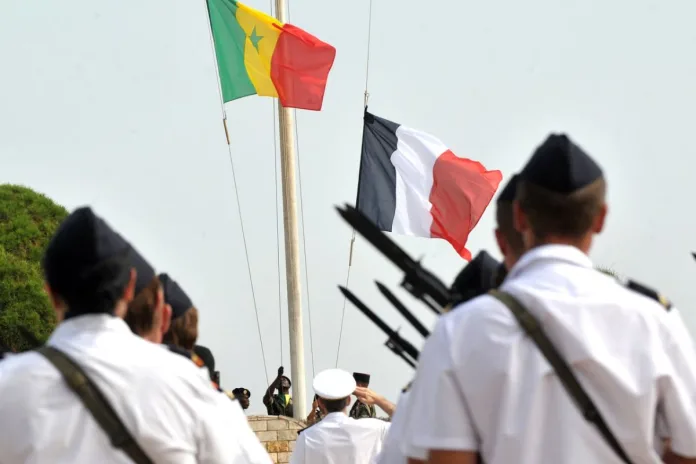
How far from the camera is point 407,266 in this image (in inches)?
157

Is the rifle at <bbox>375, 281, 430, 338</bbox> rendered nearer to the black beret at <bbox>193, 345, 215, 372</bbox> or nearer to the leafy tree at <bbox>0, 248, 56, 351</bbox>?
the black beret at <bbox>193, 345, 215, 372</bbox>

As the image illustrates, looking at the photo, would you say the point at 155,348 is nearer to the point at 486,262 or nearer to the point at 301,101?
the point at 486,262

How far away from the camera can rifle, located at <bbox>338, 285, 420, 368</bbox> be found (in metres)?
4.71

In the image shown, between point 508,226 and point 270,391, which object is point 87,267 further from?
point 270,391

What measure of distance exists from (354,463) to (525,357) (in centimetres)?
624

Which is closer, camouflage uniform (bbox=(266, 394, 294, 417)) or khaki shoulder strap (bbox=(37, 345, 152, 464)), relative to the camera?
khaki shoulder strap (bbox=(37, 345, 152, 464))

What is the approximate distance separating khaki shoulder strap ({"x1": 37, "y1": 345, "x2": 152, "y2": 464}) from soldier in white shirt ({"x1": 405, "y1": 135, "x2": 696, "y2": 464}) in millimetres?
864

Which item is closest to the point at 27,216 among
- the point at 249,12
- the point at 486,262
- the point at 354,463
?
the point at 249,12

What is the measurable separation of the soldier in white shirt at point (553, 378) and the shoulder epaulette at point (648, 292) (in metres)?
0.18

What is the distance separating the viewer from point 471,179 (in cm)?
1691

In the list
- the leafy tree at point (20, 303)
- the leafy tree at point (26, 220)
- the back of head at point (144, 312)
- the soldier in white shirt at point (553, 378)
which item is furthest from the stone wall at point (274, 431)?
the soldier in white shirt at point (553, 378)

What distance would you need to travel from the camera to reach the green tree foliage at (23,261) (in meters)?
29.2

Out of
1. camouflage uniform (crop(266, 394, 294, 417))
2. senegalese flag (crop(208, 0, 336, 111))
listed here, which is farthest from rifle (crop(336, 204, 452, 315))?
camouflage uniform (crop(266, 394, 294, 417))

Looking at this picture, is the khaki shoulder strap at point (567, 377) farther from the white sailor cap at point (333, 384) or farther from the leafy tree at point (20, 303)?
the leafy tree at point (20, 303)
